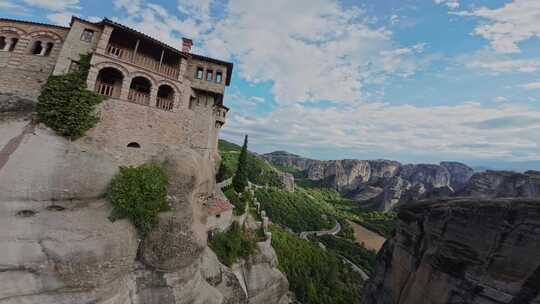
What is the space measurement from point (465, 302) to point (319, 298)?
2803cm

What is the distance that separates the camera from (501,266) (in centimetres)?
536

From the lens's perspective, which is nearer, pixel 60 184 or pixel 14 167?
pixel 14 167

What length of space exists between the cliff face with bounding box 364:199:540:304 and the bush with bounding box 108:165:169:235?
13.0 m

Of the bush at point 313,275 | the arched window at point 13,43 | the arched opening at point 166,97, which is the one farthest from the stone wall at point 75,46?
the bush at point 313,275

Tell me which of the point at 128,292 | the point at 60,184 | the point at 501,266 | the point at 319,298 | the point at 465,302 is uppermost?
the point at 60,184

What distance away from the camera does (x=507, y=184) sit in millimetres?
43844

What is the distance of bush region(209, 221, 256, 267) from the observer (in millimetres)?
19109

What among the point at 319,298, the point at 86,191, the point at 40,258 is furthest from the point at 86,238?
the point at 319,298

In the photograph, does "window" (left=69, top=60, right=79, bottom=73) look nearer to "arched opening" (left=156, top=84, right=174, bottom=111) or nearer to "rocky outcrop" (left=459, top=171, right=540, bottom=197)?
"arched opening" (left=156, top=84, right=174, bottom=111)

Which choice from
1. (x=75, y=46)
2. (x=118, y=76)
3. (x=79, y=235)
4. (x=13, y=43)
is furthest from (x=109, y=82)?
(x=79, y=235)

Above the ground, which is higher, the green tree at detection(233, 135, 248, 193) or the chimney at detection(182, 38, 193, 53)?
the chimney at detection(182, 38, 193, 53)

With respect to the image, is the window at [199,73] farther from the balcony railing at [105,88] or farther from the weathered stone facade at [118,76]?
the balcony railing at [105,88]

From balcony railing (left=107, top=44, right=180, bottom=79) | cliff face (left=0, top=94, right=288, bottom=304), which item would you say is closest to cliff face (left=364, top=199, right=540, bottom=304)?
cliff face (left=0, top=94, right=288, bottom=304)

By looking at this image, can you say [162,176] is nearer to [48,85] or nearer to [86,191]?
[86,191]
